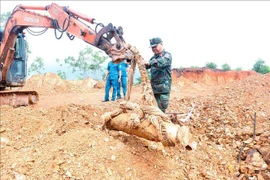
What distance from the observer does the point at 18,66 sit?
7.54 meters

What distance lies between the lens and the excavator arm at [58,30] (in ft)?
14.8

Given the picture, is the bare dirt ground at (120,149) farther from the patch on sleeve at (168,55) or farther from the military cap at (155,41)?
the military cap at (155,41)

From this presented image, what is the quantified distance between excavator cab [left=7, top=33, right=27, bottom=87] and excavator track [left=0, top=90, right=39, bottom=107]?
1.37 feet

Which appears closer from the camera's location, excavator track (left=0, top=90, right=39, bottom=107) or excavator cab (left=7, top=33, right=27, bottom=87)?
excavator track (left=0, top=90, right=39, bottom=107)

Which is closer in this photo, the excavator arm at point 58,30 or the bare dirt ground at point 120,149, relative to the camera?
the bare dirt ground at point 120,149

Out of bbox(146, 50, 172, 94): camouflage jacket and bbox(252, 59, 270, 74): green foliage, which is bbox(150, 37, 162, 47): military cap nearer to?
bbox(146, 50, 172, 94): camouflage jacket

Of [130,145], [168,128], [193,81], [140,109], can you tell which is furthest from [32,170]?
[193,81]

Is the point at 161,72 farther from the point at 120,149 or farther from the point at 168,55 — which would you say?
the point at 120,149

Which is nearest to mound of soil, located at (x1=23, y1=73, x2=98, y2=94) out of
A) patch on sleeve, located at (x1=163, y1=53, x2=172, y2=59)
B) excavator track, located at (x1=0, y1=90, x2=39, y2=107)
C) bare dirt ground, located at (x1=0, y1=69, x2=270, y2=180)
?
excavator track, located at (x1=0, y1=90, x2=39, y2=107)

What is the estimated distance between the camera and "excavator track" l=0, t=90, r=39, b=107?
22.7ft

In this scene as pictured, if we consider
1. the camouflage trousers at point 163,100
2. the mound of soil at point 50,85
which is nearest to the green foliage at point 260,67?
the mound of soil at point 50,85

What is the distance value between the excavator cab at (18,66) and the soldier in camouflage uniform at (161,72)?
13.4ft

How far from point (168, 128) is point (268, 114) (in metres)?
4.20

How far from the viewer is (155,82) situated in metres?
4.64
